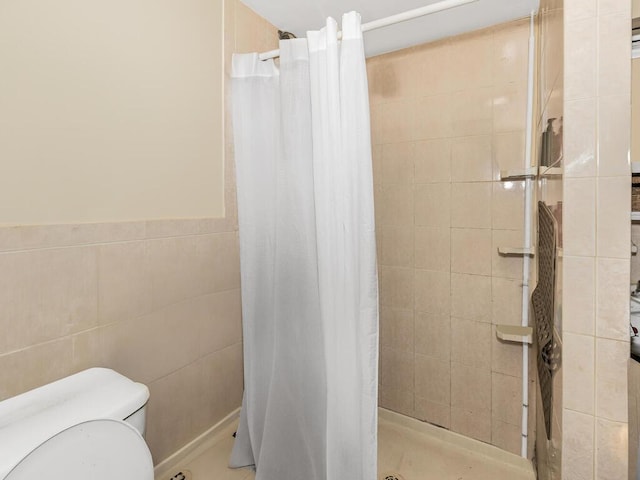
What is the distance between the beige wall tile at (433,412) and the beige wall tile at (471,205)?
39.4 inches

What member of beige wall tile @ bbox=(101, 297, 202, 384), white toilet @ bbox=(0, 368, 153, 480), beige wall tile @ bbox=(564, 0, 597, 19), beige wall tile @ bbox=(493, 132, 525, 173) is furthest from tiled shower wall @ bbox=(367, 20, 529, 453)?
white toilet @ bbox=(0, 368, 153, 480)

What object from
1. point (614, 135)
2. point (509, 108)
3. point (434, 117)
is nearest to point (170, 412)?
point (614, 135)

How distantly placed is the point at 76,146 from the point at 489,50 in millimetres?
1860

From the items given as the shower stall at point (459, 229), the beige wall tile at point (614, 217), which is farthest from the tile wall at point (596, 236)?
the shower stall at point (459, 229)

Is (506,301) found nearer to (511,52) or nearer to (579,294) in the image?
(579,294)

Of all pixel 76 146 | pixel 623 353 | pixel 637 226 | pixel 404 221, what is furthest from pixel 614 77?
pixel 76 146

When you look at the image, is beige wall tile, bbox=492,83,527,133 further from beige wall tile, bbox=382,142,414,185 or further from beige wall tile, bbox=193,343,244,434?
beige wall tile, bbox=193,343,244,434

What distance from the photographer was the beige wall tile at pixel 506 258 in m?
1.69

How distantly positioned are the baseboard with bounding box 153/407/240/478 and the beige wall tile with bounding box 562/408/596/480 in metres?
1.42

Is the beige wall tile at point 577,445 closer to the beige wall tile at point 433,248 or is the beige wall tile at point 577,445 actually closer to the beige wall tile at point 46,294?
the beige wall tile at point 433,248

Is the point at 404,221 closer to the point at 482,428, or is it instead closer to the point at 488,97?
the point at 488,97

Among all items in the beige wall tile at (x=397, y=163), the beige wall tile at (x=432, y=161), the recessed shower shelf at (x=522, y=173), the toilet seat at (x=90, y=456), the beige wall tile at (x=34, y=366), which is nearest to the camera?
the toilet seat at (x=90, y=456)

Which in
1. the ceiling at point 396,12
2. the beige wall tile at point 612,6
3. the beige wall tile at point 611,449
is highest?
the ceiling at point 396,12

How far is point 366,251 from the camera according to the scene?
1244 mm
